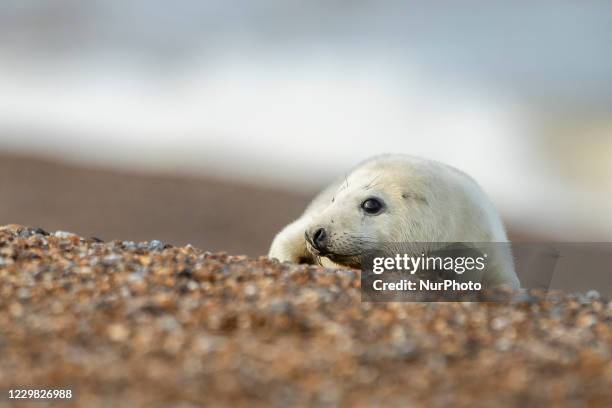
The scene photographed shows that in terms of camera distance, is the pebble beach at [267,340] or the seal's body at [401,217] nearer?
the pebble beach at [267,340]

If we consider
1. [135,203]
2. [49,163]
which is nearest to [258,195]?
[135,203]

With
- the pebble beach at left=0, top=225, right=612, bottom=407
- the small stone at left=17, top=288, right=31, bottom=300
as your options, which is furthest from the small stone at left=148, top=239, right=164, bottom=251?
the small stone at left=17, top=288, right=31, bottom=300

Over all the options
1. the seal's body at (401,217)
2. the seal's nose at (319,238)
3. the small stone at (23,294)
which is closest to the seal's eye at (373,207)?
the seal's body at (401,217)

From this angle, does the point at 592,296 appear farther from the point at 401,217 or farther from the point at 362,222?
the point at 362,222

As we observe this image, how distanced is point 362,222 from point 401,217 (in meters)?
0.29

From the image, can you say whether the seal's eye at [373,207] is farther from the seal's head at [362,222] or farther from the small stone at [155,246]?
the small stone at [155,246]

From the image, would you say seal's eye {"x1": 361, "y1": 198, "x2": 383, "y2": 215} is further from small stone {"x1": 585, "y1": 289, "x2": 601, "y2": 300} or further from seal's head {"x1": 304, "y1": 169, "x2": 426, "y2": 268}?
small stone {"x1": 585, "y1": 289, "x2": 601, "y2": 300}

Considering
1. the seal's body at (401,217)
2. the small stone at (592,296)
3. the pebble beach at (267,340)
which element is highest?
the seal's body at (401,217)

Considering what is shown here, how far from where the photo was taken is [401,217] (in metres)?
7.05

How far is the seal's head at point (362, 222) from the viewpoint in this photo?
271 inches

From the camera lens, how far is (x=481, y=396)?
4.16 metres

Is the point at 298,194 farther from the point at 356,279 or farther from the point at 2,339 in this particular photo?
the point at 2,339

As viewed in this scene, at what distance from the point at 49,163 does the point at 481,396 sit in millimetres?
21909

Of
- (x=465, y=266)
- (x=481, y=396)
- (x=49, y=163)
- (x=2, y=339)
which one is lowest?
(x=481, y=396)
